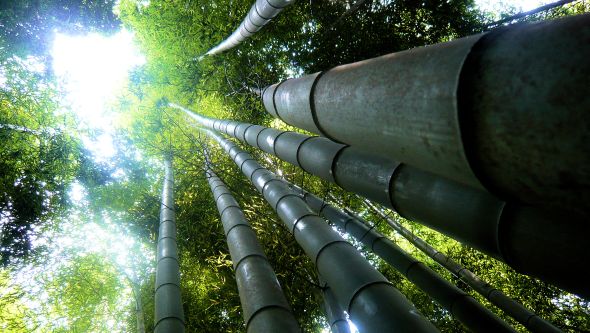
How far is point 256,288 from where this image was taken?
2381mm

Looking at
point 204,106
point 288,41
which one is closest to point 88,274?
point 204,106

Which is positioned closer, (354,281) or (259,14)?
(354,281)

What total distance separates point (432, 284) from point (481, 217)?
2862 millimetres

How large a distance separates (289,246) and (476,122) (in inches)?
231

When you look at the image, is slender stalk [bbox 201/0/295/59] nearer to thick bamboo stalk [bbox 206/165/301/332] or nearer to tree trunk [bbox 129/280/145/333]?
thick bamboo stalk [bbox 206/165/301/332]

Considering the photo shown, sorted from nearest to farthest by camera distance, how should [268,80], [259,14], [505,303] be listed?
[505,303], [259,14], [268,80]

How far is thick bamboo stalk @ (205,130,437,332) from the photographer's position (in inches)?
61.9

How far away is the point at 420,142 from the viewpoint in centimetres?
91

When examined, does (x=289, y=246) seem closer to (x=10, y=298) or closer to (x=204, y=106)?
(x=204, y=106)

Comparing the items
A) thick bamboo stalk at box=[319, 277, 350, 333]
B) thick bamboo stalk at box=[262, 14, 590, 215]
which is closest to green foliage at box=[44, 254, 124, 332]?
thick bamboo stalk at box=[319, 277, 350, 333]

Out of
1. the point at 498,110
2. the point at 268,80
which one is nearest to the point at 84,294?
the point at 268,80

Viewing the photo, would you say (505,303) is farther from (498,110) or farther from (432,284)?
(498,110)

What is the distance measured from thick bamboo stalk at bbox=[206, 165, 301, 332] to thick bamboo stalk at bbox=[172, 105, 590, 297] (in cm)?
100

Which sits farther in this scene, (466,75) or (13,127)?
(13,127)
